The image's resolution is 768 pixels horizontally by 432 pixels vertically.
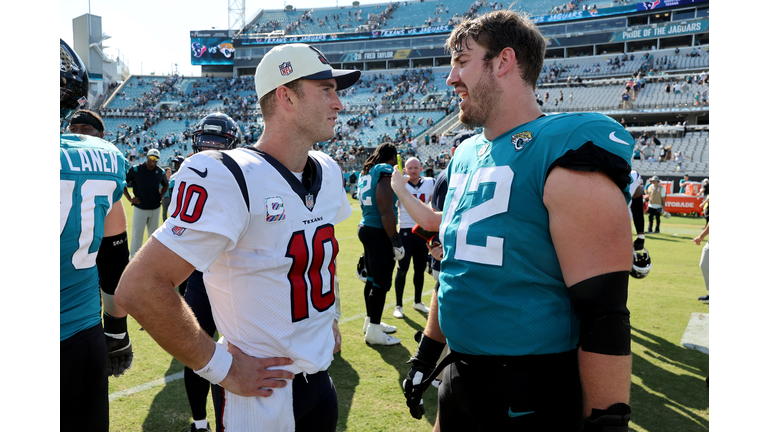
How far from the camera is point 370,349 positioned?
5.32 m

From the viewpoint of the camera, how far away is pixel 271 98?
2152 millimetres

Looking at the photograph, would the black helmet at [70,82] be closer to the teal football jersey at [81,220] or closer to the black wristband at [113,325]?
the teal football jersey at [81,220]

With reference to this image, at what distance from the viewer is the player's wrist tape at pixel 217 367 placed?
5.59ft

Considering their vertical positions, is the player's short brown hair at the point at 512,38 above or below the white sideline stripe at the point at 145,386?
above

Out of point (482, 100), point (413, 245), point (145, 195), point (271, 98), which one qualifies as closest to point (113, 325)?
point (271, 98)

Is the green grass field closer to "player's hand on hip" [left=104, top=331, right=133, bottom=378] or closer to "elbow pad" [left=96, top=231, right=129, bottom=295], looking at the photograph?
"player's hand on hip" [left=104, top=331, right=133, bottom=378]

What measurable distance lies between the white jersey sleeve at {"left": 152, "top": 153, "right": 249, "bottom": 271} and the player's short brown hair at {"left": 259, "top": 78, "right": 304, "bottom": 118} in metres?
0.52

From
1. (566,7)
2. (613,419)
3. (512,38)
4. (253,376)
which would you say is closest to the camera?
(613,419)

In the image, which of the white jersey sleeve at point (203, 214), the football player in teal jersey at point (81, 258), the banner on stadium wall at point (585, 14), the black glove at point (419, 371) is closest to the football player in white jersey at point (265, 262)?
the white jersey sleeve at point (203, 214)

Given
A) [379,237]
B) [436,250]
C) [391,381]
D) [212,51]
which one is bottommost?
[391,381]

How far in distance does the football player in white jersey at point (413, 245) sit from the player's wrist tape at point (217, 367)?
4.77 meters

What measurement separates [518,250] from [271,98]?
1311 millimetres

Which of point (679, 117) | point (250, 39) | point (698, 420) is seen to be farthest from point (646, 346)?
point (250, 39)

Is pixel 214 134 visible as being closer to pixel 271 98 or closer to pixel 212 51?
pixel 271 98
